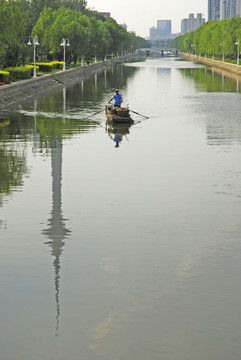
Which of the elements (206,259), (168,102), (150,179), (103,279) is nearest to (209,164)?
(150,179)

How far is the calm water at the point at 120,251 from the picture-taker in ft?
24.6

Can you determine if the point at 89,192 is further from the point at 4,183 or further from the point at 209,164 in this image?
the point at 209,164

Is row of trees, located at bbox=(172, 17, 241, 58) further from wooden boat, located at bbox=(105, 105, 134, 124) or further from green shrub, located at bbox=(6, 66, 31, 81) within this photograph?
wooden boat, located at bbox=(105, 105, 134, 124)

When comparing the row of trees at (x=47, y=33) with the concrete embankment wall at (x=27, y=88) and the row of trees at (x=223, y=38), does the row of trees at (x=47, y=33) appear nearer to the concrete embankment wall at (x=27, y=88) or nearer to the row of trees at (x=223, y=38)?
the concrete embankment wall at (x=27, y=88)

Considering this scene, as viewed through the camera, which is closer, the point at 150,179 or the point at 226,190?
the point at 226,190

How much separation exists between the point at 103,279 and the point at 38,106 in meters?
31.7

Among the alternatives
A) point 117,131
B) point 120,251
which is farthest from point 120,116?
point 120,251

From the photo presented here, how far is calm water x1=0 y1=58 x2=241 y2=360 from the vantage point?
7.49 meters

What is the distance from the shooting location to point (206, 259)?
33.6 ft

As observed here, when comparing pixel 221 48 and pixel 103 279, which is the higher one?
pixel 221 48

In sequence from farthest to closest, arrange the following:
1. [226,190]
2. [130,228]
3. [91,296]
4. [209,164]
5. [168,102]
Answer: [168,102], [209,164], [226,190], [130,228], [91,296]

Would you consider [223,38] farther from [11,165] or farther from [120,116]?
[11,165]

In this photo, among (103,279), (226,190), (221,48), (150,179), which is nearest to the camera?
(103,279)

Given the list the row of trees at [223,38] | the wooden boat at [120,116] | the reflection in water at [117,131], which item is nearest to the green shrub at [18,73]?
the wooden boat at [120,116]
